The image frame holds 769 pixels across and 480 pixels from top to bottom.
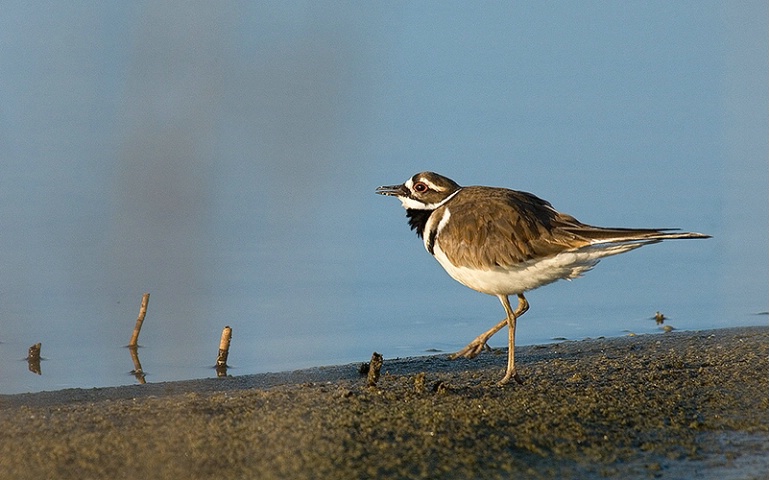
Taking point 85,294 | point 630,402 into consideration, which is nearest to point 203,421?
point 85,294

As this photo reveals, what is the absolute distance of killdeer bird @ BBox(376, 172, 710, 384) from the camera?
20.8 feet

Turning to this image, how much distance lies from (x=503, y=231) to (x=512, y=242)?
104 mm

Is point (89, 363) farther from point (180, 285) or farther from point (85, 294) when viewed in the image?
point (180, 285)

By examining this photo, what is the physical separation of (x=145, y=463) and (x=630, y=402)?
8.19ft

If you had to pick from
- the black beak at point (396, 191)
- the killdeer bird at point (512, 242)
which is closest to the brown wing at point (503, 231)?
the killdeer bird at point (512, 242)

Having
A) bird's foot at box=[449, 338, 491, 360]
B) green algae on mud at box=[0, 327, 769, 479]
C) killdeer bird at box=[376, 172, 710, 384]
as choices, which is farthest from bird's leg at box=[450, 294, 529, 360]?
green algae on mud at box=[0, 327, 769, 479]

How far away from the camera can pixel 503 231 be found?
21.8ft

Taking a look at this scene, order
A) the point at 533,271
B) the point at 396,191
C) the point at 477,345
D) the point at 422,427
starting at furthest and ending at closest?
the point at 396,191 < the point at 477,345 < the point at 533,271 < the point at 422,427

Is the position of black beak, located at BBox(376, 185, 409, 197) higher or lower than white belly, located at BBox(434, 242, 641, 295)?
higher

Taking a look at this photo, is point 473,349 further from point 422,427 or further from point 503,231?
point 422,427

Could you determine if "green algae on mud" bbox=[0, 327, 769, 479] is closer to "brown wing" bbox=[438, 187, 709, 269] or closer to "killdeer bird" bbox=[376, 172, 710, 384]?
"killdeer bird" bbox=[376, 172, 710, 384]

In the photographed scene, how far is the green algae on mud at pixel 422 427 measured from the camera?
4.43 m

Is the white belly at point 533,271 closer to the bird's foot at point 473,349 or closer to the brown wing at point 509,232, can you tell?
the brown wing at point 509,232

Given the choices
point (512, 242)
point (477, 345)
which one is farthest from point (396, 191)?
point (512, 242)
